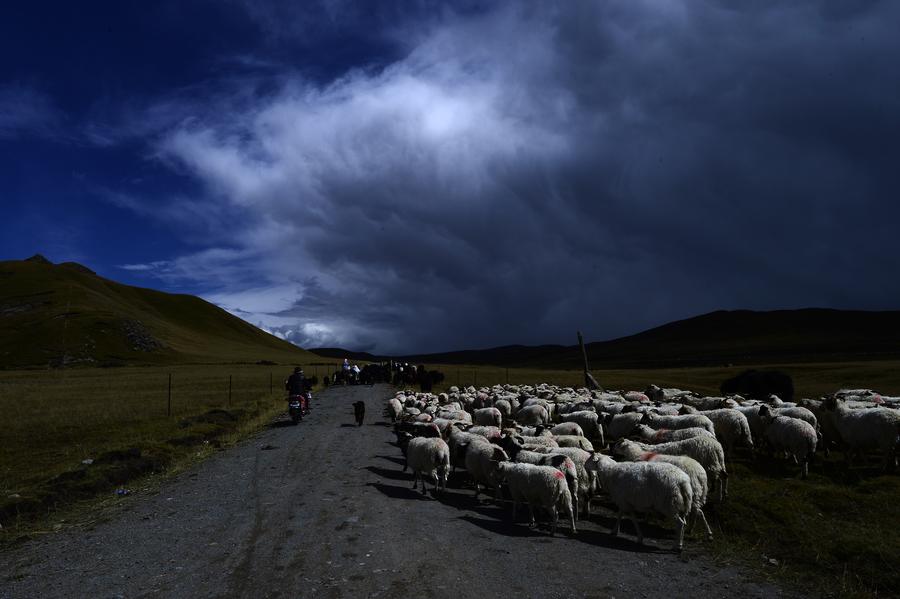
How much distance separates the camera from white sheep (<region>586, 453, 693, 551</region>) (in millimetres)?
8672

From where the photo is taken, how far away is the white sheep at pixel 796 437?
500 inches

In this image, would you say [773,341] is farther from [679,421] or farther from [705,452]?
[705,452]

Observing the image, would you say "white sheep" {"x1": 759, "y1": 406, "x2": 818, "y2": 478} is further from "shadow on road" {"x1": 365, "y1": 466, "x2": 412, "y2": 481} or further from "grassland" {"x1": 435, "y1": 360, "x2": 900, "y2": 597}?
"shadow on road" {"x1": 365, "y1": 466, "x2": 412, "y2": 481}

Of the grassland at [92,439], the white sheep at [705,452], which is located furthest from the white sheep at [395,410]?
the white sheep at [705,452]

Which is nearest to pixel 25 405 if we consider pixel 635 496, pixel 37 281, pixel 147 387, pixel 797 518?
pixel 147 387

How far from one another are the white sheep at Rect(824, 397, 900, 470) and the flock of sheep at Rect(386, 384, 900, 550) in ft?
0.08

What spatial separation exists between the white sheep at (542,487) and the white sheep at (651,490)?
86 centimetres

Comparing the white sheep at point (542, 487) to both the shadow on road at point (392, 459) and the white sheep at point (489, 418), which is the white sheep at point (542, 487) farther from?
the white sheep at point (489, 418)

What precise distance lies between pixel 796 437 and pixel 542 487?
7559mm

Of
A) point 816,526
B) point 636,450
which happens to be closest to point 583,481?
point 636,450

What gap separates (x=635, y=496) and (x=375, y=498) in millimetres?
5530

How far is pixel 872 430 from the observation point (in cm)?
1307

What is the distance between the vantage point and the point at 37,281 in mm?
165875

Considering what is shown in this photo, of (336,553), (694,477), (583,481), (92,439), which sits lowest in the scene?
(336,553)
